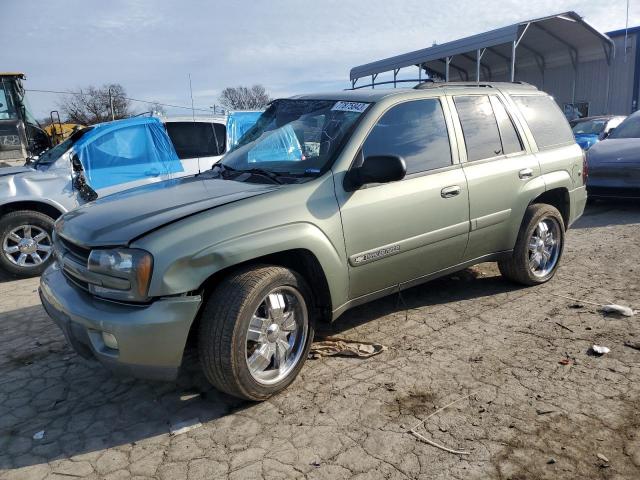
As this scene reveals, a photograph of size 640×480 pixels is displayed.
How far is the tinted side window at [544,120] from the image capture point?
4762 mm

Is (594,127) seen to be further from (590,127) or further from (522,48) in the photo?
(522,48)

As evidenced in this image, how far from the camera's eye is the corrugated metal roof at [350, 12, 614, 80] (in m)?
18.9

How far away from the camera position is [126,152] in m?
6.61

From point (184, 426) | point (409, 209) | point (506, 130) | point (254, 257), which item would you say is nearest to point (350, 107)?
point (409, 209)

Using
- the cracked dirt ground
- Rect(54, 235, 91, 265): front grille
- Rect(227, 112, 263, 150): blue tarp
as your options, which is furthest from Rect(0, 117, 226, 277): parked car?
Rect(54, 235, 91, 265): front grille

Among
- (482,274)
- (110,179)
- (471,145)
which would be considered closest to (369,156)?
(471,145)

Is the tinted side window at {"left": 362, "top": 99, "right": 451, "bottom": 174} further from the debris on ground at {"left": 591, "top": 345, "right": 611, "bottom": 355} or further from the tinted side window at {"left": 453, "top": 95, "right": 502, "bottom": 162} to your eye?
the debris on ground at {"left": 591, "top": 345, "right": 611, "bottom": 355}

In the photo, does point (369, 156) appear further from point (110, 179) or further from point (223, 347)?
point (110, 179)

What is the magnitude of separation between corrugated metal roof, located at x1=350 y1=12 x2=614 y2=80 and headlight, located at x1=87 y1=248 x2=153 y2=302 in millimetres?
17795

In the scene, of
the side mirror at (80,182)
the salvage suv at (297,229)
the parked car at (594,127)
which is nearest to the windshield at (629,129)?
Answer: the parked car at (594,127)

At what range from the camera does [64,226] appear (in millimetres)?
3283

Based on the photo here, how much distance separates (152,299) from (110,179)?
4277 mm

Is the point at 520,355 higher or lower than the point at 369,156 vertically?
lower

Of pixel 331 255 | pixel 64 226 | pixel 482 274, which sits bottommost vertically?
pixel 482 274
